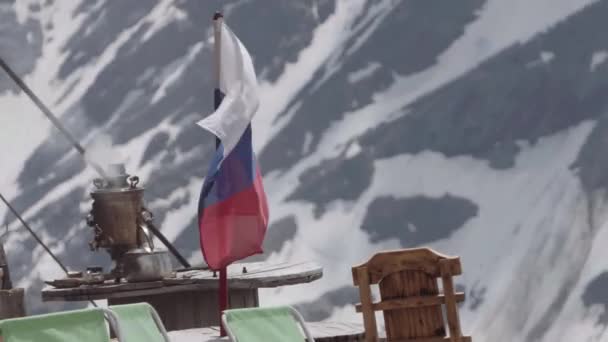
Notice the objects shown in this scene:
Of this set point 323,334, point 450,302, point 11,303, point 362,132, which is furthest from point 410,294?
point 362,132

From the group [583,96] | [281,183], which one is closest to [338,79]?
[281,183]

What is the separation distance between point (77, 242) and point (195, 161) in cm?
254

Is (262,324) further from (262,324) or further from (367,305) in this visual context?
(367,305)

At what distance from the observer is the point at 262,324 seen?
4.86 metres

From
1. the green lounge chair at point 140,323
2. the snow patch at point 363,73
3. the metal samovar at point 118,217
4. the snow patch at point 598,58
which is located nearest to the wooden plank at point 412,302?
the green lounge chair at point 140,323

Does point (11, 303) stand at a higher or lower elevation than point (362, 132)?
lower

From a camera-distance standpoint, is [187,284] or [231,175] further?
[187,284]

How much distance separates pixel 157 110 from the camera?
2591 centimetres

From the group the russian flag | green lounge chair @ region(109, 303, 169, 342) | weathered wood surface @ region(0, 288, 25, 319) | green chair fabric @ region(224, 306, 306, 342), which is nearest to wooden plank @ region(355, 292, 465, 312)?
the russian flag

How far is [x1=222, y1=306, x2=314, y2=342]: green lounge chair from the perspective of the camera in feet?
15.4

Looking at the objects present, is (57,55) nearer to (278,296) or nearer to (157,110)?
(157,110)

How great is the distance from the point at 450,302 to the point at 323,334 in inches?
21.5

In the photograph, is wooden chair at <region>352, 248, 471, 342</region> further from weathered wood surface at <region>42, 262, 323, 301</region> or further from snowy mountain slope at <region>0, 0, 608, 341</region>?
snowy mountain slope at <region>0, 0, 608, 341</region>

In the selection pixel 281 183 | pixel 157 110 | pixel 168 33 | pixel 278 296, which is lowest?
pixel 278 296
